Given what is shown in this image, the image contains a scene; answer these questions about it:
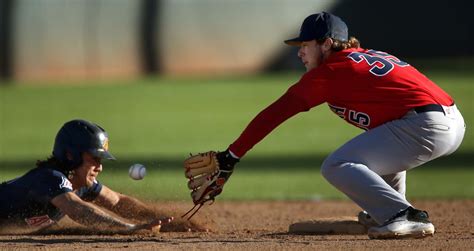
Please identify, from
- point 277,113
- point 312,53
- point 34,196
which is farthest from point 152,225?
point 312,53

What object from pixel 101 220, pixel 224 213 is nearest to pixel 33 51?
pixel 224 213

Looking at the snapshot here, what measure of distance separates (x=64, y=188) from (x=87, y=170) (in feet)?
1.34

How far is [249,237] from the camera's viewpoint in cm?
793

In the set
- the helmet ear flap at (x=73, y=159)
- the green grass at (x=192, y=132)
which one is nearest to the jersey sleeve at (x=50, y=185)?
the helmet ear flap at (x=73, y=159)

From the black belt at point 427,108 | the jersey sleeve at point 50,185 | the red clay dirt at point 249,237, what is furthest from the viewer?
the jersey sleeve at point 50,185

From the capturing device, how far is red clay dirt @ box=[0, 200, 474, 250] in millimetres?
7254

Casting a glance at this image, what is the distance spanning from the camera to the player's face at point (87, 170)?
7.87m

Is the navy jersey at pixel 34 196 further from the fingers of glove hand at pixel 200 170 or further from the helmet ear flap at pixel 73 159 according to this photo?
the fingers of glove hand at pixel 200 170

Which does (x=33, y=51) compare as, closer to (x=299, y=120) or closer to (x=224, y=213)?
(x=299, y=120)

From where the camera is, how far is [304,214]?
10094 millimetres

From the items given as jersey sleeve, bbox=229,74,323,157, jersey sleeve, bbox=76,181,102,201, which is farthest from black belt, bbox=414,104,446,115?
jersey sleeve, bbox=76,181,102,201

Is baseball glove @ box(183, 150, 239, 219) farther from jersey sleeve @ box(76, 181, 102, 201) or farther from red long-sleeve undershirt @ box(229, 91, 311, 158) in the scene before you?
jersey sleeve @ box(76, 181, 102, 201)

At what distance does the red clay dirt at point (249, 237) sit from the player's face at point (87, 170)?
424mm

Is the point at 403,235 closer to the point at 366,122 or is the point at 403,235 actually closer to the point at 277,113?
the point at 366,122
